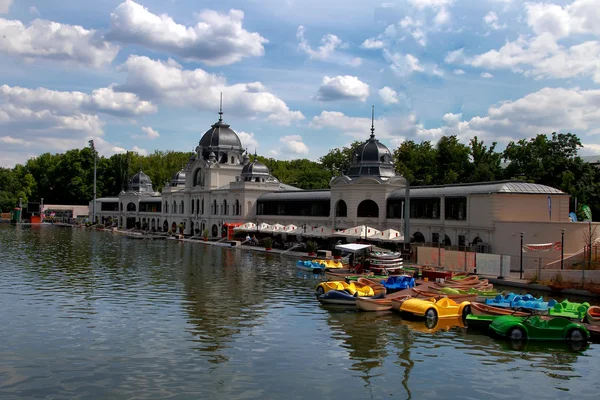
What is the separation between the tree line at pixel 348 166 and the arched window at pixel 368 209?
1761 centimetres

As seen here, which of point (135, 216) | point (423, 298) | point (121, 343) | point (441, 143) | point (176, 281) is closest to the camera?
point (121, 343)

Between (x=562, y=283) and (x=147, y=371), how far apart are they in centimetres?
2782

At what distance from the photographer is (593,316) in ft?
88.6

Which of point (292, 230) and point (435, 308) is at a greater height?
point (292, 230)

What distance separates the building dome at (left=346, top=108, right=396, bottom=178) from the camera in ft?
224

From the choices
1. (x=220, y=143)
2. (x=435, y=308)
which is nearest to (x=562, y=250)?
(x=435, y=308)

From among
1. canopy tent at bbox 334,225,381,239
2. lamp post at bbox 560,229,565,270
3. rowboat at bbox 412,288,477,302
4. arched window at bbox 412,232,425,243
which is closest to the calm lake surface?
rowboat at bbox 412,288,477,302

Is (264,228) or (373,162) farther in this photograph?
(264,228)

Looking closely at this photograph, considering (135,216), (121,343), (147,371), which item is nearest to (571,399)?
(147,371)

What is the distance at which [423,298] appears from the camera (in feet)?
105

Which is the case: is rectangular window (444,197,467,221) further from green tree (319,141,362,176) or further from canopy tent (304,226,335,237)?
green tree (319,141,362,176)

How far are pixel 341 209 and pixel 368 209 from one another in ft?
13.6

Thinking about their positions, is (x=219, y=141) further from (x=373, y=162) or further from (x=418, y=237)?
(x=418, y=237)

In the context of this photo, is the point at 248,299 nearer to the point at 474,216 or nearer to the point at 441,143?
the point at 474,216
